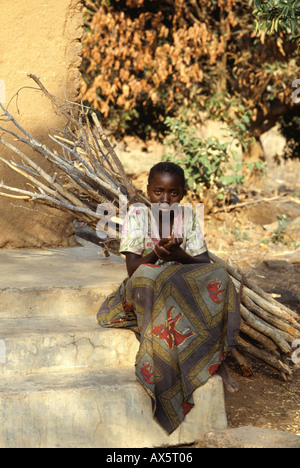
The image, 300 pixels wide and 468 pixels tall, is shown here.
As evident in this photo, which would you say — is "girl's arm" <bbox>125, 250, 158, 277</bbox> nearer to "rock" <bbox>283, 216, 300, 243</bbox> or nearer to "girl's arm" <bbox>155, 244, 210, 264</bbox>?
"girl's arm" <bbox>155, 244, 210, 264</bbox>

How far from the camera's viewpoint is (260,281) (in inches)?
207

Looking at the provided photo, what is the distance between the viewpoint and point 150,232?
291 cm

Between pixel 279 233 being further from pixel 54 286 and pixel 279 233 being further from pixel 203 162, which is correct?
pixel 54 286

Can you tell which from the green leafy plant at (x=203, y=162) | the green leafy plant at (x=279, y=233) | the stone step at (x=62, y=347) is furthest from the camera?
the green leafy plant at (x=203, y=162)

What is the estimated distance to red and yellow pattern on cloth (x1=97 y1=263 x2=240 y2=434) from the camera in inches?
103

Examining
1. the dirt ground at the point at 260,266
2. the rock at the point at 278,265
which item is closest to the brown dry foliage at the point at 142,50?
the dirt ground at the point at 260,266

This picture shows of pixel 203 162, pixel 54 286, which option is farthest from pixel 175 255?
pixel 203 162

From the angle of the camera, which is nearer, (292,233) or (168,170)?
(168,170)

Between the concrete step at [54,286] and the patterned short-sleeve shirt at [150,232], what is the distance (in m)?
0.42

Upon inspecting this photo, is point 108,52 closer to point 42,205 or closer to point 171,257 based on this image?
point 42,205

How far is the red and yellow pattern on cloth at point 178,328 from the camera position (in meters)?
2.60

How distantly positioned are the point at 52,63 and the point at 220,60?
4832mm

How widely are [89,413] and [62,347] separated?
1.20 feet

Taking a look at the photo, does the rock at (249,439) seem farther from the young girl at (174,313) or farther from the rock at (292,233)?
the rock at (292,233)
